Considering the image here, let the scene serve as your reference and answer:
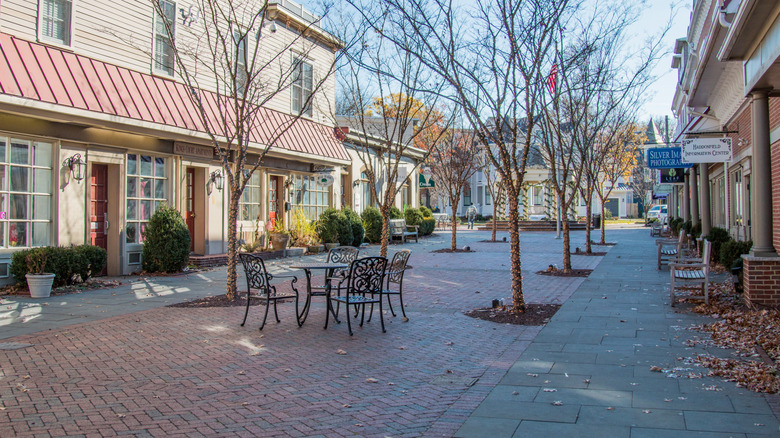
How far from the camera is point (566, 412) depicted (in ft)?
15.3

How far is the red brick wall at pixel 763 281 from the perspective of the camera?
8.95 meters

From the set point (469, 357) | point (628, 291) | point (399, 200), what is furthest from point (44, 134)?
point (399, 200)

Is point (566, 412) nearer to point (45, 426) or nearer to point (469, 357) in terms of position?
point (469, 357)

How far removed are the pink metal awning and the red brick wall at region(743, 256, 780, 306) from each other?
8.59 m

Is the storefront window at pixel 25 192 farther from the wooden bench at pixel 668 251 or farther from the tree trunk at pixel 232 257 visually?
the wooden bench at pixel 668 251

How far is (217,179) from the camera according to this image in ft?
53.5

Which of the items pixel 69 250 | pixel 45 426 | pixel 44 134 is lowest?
pixel 45 426

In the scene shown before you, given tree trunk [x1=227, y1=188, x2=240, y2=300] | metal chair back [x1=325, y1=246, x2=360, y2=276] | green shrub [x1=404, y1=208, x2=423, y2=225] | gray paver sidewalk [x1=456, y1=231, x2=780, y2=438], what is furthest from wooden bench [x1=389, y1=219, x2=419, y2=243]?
gray paver sidewalk [x1=456, y1=231, x2=780, y2=438]

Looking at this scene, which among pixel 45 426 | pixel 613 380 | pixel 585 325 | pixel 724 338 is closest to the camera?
pixel 45 426

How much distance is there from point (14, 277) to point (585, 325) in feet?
31.5

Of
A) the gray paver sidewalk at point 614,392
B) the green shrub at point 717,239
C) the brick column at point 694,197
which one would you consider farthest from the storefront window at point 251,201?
the brick column at point 694,197

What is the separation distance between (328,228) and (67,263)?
385 inches

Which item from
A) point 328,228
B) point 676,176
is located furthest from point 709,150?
point 676,176

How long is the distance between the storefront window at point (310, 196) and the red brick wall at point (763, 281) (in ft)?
46.9
